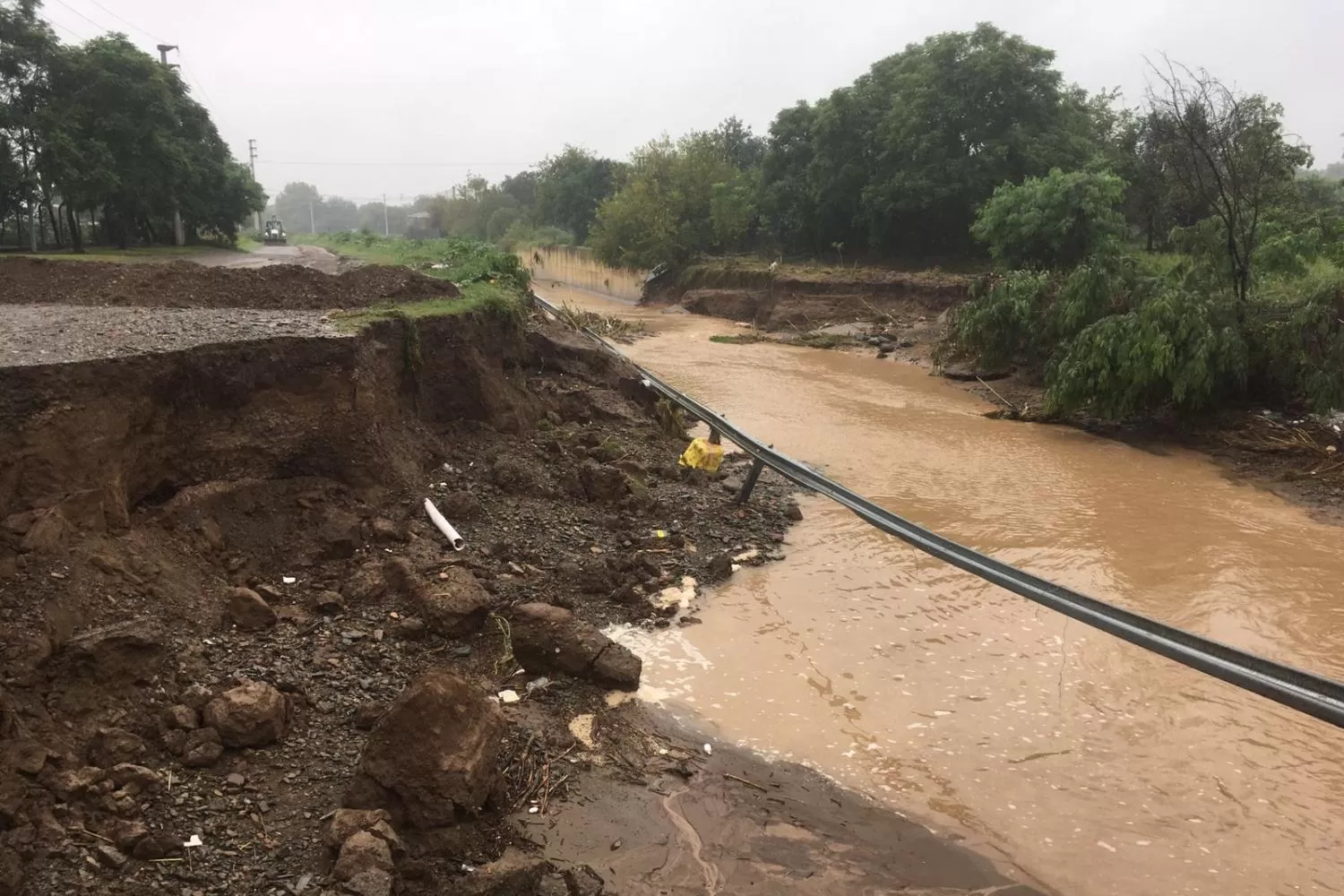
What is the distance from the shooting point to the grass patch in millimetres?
8406

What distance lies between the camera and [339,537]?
6.54 metres

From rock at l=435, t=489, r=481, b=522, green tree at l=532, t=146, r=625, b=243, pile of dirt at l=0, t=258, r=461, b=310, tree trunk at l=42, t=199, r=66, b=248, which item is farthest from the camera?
green tree at l=532, t=146, r=625, b=243

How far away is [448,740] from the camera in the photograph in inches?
163

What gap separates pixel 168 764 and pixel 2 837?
0.77 metres

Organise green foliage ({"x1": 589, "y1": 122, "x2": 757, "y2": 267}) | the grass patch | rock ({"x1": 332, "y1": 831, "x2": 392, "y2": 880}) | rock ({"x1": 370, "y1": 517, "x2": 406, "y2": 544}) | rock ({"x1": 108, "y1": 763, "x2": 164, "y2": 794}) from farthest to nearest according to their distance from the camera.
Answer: green foliage ({"x1": 589, "y1": 122, "x2": 757, "y2": 267})
the grass patch
rock ({"x1": 370, "y1": 517, "x2": 406, "y2": 544})
rock ({"x1": 108, "y1": 763, "x2": 164, "y2": 794})
rock ({"x1": 332, "y1": 831, "x2": 392, "y2": 880})

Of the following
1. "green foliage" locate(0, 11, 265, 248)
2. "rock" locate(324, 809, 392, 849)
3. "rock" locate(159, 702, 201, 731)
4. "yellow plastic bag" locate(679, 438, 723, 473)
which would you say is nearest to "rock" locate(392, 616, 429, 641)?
"rock" locate(159, 702, 201, 731)

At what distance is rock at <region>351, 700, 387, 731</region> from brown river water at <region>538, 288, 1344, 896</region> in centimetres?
203

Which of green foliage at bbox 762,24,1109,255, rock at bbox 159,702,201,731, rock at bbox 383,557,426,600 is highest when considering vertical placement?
green foliage at bbox 762,24,1109,255

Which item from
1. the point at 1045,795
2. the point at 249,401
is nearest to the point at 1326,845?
the point at 1045,795

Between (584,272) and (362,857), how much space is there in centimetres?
5148

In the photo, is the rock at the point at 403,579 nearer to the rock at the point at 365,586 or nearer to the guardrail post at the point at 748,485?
the rock at the point at 365,586

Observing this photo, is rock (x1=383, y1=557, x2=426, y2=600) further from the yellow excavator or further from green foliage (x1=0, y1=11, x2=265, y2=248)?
the yellow excavator

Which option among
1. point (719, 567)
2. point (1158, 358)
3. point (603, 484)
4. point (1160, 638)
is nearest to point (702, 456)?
point (603, 484)

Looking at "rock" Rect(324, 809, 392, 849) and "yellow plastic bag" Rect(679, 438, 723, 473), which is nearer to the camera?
"rock" Rect(324, 809, 392, 849)
